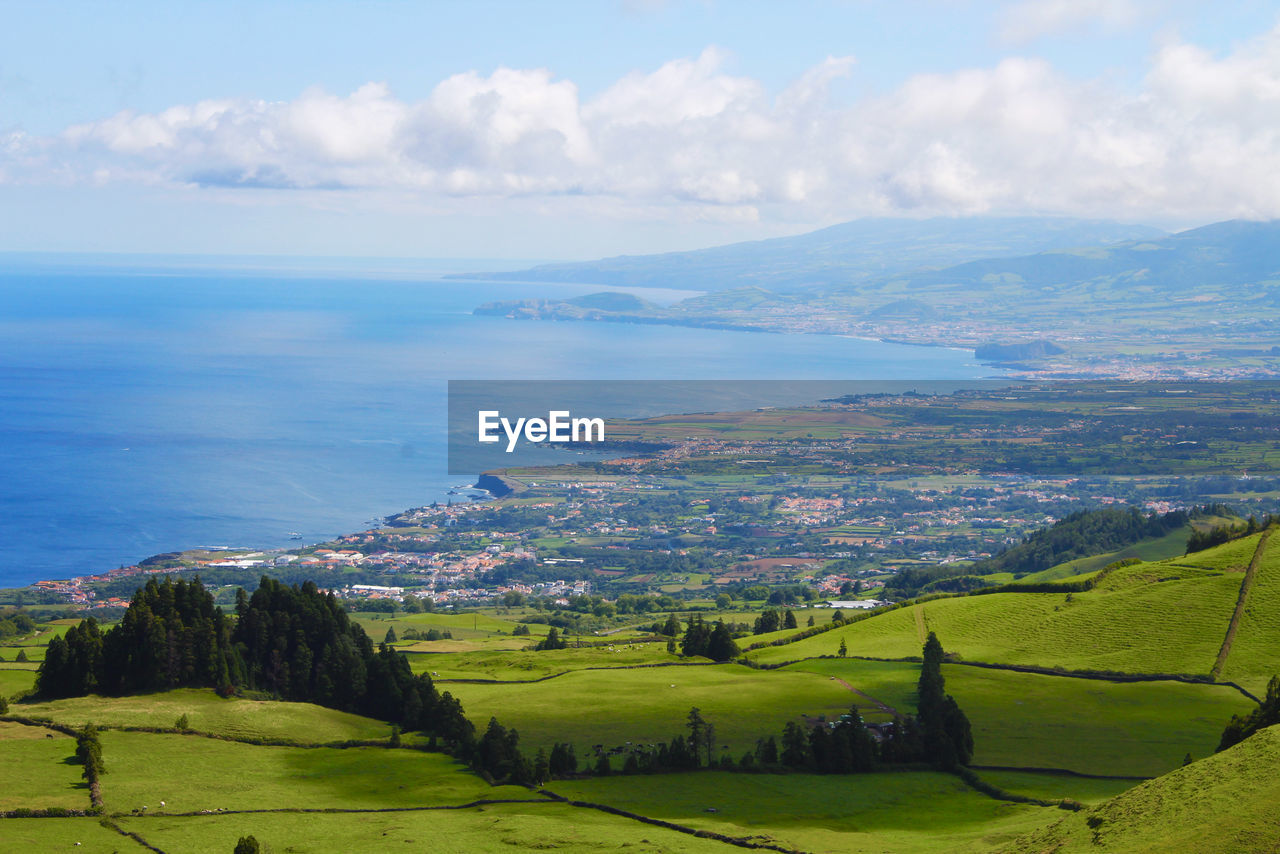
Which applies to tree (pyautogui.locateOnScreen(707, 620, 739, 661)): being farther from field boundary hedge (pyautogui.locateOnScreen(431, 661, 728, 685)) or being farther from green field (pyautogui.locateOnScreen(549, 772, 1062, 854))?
green field (pyautogui.locateOnScreen(549, 772, 1062, 854))

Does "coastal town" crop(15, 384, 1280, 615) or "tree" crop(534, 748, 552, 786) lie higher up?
"coastal town" crop(15, 384, 1280, 615)

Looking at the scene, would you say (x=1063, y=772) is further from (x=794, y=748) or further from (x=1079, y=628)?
(x=1079, y=628)

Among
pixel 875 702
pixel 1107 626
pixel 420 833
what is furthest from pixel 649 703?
pixel 1107 626

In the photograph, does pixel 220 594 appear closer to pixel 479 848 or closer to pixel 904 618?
pixel 904 618

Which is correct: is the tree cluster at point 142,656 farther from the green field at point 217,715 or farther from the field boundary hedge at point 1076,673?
the field boundary hedge at point 1076,673

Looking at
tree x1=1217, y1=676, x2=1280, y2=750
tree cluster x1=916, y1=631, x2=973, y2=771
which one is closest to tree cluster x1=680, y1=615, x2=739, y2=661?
tree cluster x1=916, y1=631, x2=973, y2=771

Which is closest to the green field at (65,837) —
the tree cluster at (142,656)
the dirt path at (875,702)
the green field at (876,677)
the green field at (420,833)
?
the green field at (420,833)

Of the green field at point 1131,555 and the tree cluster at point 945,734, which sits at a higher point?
the green field at point 1131,555
